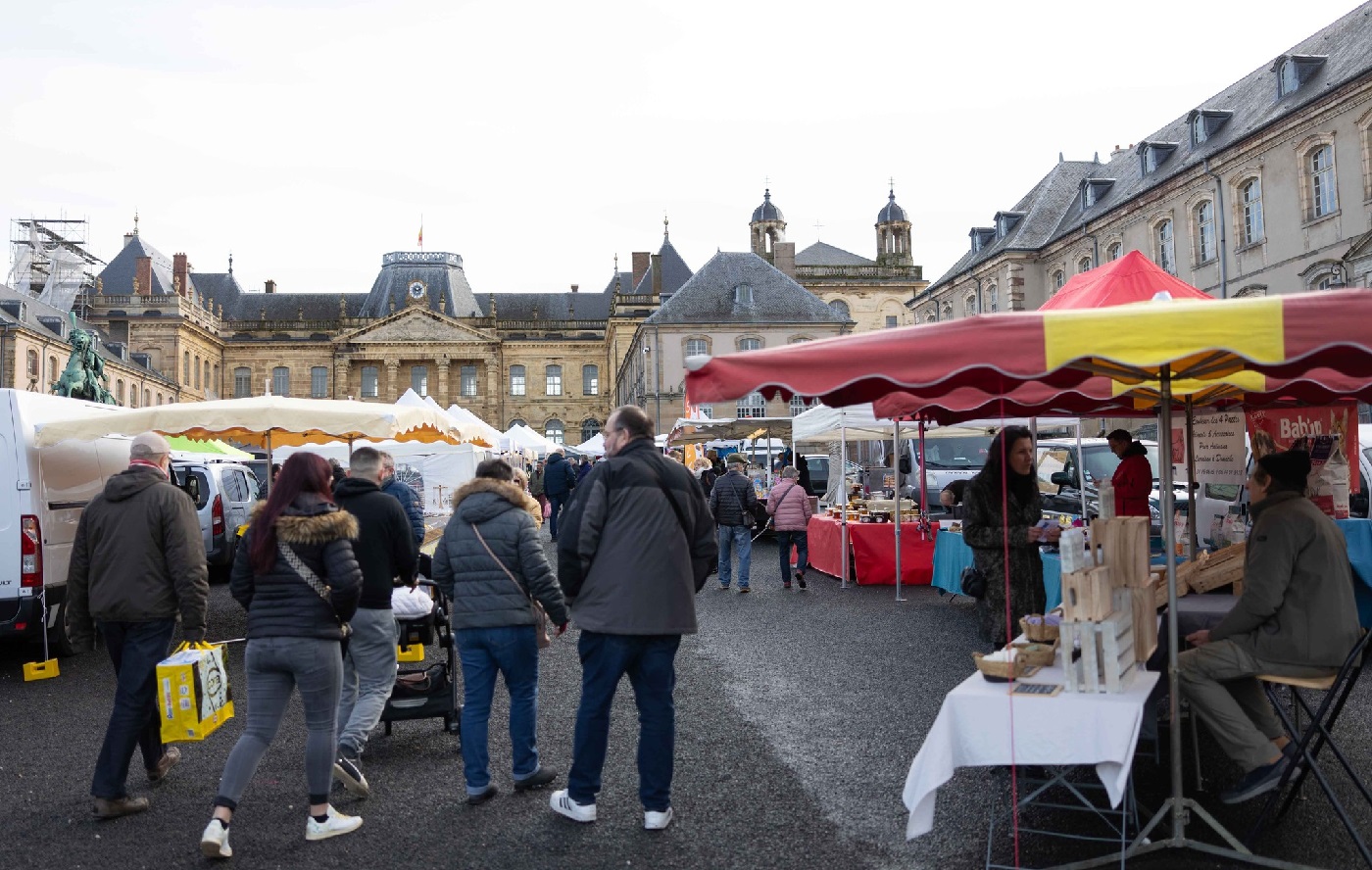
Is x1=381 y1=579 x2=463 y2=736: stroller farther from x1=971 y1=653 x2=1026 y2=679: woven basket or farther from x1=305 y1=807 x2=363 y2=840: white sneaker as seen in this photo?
x1=971 y1=653 x2=1026 y2=679: woven basket

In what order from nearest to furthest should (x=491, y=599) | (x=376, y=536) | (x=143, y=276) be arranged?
(x=491, y=599) → (x=376, y=536) → (x=143, y=276)

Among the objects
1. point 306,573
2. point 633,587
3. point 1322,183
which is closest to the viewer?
point 306,573

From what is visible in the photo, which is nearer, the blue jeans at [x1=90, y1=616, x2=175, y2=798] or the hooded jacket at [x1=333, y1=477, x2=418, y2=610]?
the blue jeans at [x1=90, y1=616, x2=175, y2=798]

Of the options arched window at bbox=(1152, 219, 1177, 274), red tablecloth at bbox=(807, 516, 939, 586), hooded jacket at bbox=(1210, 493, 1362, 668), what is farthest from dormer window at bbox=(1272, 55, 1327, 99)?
hooded jacket at bbox=(1210, 493, 1362, 668)

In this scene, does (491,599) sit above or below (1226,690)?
above

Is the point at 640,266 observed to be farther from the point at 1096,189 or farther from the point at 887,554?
the point at 887,554

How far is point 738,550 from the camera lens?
12867mm

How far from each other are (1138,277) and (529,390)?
7666 cm

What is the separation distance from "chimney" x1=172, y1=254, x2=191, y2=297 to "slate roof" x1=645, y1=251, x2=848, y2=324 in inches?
1687

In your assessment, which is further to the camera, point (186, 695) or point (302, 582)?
point (186, 695)

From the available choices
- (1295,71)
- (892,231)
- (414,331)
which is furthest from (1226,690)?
(414,331)

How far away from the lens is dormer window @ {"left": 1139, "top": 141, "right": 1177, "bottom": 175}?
35125 mm

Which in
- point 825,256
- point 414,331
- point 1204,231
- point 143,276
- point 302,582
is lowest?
point 302,582

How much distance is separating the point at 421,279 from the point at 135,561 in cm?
8284
